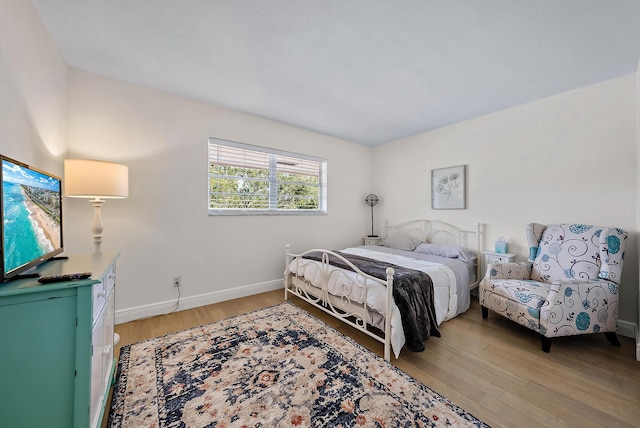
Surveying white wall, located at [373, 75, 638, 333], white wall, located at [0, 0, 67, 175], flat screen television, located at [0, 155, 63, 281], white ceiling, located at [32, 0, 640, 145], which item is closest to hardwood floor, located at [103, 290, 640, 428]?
white wall, located at [373, 75, 638, 333]

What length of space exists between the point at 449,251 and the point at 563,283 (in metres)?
1.26

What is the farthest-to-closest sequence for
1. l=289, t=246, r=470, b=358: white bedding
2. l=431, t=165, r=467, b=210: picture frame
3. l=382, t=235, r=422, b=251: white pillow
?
l=382, t=235, r=422, b=251: white pillow
l=431, t=165, r=467, b=210: picture frame
l=289, t=246, r=470, b=358: white bedding

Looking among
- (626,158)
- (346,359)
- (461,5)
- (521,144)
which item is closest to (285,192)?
(346,359)

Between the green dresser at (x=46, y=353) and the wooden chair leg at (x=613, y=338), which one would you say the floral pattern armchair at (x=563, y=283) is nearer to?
the wooden chair leg at (x=613, y=338)

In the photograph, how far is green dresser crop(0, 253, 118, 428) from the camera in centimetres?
92

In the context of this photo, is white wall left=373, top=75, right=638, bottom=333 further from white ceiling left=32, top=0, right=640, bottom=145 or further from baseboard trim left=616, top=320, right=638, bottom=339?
white ceiling left=32, top=0, right=640, bottom=145

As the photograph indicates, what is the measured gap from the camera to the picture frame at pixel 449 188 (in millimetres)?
3545

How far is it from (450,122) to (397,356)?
129 inches

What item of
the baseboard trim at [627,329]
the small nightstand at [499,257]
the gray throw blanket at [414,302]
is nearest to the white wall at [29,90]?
the gray throw blanket at [414,302]

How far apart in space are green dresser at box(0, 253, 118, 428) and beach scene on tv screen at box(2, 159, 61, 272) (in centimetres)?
17

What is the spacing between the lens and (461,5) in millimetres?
1601

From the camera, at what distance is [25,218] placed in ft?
3.72

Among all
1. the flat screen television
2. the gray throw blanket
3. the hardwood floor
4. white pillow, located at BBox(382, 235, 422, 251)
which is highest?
the flat screen television

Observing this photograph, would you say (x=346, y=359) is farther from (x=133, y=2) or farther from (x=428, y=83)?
(x=133, y=2)
